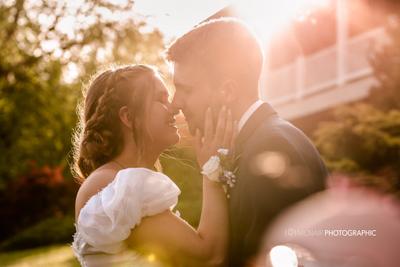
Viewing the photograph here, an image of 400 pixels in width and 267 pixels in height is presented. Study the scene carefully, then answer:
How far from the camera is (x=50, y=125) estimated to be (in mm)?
18188

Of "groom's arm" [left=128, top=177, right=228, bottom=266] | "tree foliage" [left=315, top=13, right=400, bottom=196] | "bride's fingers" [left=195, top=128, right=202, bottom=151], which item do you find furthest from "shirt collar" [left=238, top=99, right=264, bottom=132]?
"tree foliage" [left=315, top=13, right=400, bottom=196]

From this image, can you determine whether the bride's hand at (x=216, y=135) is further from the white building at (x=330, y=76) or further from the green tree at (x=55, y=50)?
the white building at (x=330, y=76)

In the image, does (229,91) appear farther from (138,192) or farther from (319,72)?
(319,72)

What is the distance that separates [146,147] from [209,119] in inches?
25.5

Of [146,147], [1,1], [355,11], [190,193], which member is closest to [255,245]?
[146,147]

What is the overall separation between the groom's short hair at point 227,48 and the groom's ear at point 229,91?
4 centimetres

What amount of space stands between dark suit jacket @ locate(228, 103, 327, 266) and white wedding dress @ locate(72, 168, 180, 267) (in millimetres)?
462

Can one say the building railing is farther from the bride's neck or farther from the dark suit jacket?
the dark suit jacket

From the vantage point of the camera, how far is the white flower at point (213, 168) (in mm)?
3740

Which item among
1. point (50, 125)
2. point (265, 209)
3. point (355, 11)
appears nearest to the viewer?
point (265, 209)

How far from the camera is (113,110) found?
4.29 metres

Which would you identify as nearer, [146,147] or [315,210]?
[315,210]

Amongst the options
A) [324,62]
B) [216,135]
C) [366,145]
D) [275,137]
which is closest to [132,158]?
[216,135]

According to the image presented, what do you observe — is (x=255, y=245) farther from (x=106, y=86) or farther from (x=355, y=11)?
(x=355, y=11)
